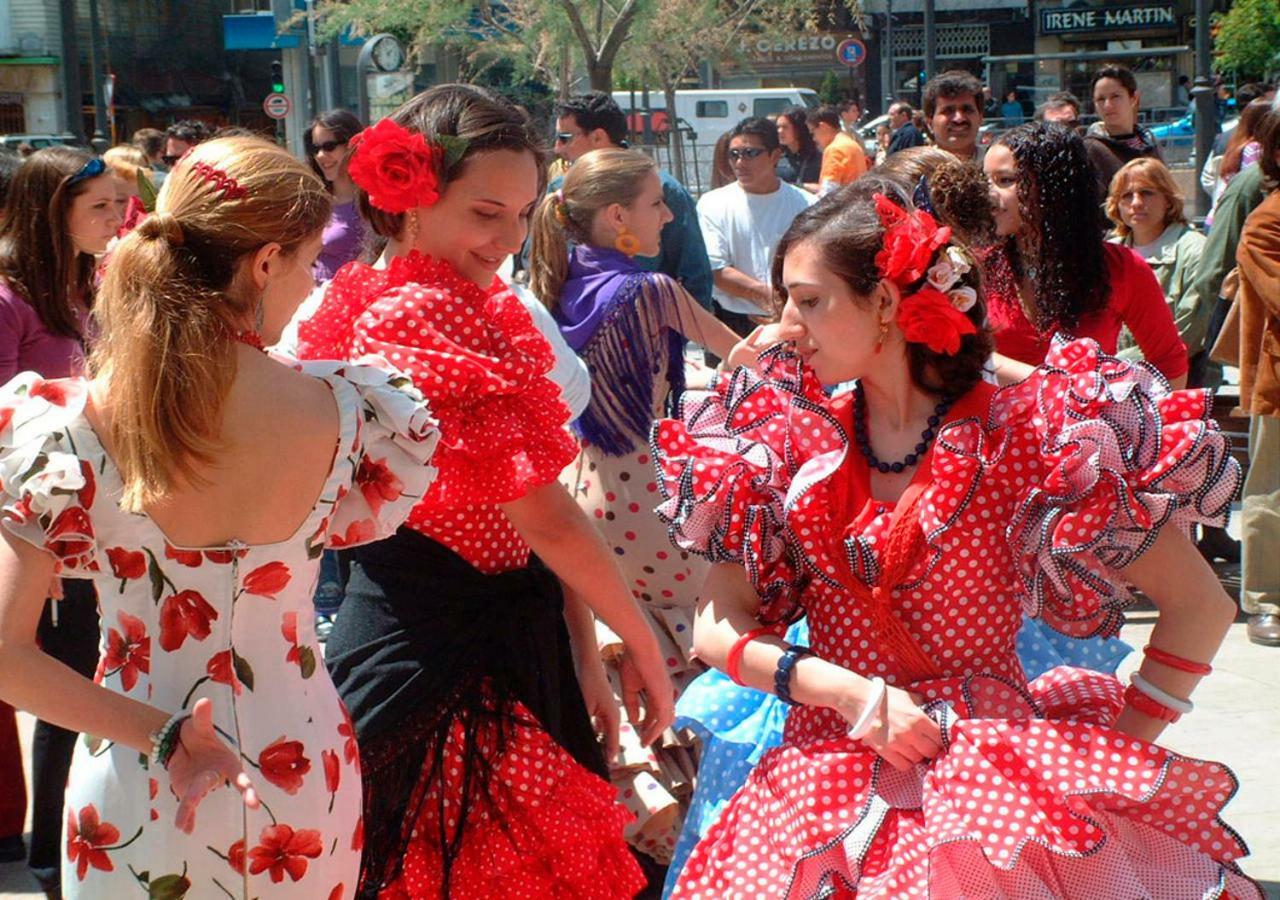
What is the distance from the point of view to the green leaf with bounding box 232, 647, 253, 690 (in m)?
2.14

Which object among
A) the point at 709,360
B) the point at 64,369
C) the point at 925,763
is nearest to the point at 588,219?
the point at 64,369

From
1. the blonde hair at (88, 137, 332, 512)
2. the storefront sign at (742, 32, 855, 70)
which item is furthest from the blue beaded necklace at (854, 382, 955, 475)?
the storefront sign at (742, 32, 855, 70)

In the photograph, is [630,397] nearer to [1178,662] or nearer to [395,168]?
[395,168]

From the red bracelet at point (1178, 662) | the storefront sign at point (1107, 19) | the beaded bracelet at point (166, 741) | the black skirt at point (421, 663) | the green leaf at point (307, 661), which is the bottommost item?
the black skirt at point (421, 663)

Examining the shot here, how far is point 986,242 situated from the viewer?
3945 mm

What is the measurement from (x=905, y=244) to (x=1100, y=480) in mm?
432

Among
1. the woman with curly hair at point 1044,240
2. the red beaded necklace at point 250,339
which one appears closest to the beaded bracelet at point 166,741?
the red beaded necklace at point 250,339

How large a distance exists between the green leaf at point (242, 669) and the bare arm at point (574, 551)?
624 millimetres

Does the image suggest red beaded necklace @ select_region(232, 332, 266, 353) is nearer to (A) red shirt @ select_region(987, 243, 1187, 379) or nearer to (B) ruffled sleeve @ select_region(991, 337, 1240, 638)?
(B) ruffled sleeve @ select_region(991, 337, 1240, 638)

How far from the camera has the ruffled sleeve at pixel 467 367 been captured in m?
2.63

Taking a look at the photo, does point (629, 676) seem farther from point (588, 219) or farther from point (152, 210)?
point (588, 219)

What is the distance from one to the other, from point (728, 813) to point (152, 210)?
1.18 m

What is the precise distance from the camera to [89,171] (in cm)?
426

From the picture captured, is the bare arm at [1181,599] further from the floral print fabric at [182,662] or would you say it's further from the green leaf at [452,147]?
the green leaf at [452,147]
